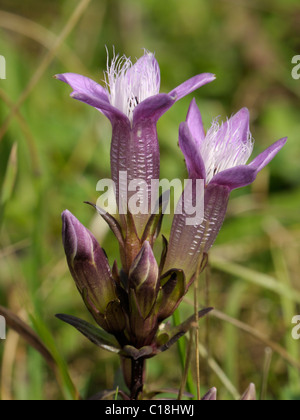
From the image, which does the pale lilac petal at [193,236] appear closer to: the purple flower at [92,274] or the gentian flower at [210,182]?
the gentian flower at [210,182]

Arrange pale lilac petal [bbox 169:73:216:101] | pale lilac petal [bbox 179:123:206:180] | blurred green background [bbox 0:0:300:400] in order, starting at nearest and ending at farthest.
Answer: pale lilac petal [bbox 179:123:206:180], pale lilac petal [bbox 169:73:216:101], blurred green background [bbox 0:0:300:400]

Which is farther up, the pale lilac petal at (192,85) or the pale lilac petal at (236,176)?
the pale lilac petal at (192,85)

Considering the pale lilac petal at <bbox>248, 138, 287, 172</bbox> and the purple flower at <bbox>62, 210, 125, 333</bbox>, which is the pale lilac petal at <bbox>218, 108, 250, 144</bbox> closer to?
the pale lilac petal at <bbox>248, 138, 287, 172</bbox>

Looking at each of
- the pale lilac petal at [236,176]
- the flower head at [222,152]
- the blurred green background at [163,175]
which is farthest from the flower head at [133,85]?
the blurred green background at [163,175]

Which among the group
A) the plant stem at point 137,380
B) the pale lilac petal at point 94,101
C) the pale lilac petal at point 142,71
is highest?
the pale lilac petal at point 142,71

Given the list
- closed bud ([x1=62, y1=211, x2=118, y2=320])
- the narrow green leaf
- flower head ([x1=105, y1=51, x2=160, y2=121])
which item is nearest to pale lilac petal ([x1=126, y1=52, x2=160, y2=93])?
flower head ([x1=105, y1=51, x2=160, y2=121])
